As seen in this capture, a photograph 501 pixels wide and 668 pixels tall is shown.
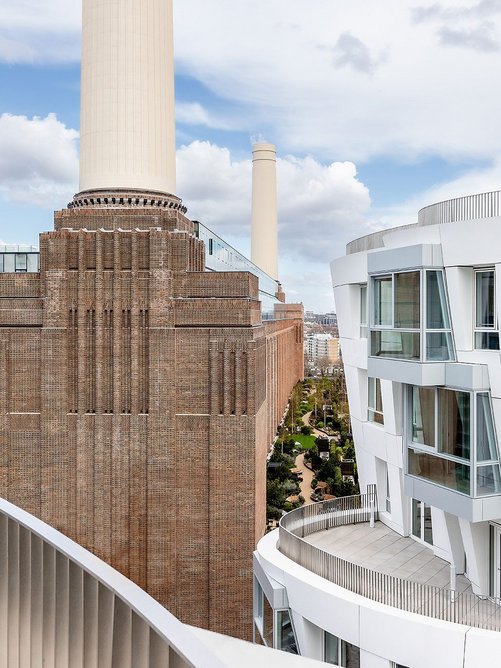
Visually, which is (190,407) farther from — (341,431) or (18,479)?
(341,431)

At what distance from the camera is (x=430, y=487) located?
1245 centimetres

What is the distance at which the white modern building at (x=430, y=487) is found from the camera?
10.8m

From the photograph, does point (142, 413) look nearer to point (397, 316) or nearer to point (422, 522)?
point (422, 522)

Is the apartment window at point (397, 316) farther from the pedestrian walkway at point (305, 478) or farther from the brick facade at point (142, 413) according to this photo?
the pedestrian walkway at point (305, 478)

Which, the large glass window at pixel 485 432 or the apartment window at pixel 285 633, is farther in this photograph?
the apartment window at pixel 285 633

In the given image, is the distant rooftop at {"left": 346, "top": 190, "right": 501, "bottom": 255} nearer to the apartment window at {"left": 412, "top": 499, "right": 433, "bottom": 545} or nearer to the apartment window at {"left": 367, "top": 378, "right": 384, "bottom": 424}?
the apartment window at {"left": 367, "top": 378, "right": 384, "bottom": 424}

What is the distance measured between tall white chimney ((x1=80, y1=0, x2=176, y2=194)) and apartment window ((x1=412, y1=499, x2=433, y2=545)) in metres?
16.9

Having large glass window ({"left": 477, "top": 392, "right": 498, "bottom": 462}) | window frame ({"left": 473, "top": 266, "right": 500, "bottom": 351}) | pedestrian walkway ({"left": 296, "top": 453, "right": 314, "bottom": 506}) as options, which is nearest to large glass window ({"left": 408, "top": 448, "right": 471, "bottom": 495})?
large glass window ({"left": 477, "top": 392, "right": 498, "bottom": 462})

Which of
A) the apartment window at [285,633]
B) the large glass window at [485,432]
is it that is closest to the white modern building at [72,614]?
the large glass window at [485,432]

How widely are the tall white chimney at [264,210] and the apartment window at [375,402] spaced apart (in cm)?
7430

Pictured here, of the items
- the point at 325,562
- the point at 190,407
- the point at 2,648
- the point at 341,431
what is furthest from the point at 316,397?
the point at 2,648

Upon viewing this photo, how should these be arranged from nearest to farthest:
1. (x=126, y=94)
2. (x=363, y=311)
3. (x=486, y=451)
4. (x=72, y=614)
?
(x=72, y=614), (x=486, y=451), (x=363, y=311), (x=126, y=94)

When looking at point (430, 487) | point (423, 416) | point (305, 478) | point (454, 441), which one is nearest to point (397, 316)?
point (423, 416)

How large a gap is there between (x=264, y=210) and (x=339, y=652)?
82.9 meters
